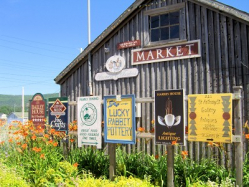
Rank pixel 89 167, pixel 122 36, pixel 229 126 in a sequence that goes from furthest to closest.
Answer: pixel 122 36
pixel 89 167
pixel 229 126

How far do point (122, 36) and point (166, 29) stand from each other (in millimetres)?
1426

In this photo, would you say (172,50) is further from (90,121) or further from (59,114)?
(59,114)

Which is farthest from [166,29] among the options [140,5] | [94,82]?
[94,82]

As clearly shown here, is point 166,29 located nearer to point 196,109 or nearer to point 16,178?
point 196,109

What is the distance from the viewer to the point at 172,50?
320 inches

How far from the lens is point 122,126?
6.13m

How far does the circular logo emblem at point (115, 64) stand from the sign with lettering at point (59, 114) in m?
2.12

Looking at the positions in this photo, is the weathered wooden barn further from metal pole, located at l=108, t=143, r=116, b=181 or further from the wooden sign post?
the wooden sign post

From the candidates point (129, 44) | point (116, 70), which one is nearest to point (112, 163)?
point (116, 70)

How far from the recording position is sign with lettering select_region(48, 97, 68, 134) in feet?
25.0

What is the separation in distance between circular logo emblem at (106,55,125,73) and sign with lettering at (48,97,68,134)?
6.96 feet

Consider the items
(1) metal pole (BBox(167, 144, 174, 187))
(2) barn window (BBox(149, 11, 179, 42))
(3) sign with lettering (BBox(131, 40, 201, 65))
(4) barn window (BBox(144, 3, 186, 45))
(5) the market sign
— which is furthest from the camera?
(5) the market sign

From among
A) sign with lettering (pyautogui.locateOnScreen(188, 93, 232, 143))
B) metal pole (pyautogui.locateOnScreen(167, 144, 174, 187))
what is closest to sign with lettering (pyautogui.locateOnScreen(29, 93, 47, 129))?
metal pole (pyautogui.locateOnScreen(167, 144, 174, 187))

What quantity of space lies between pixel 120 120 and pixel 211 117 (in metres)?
1.87
